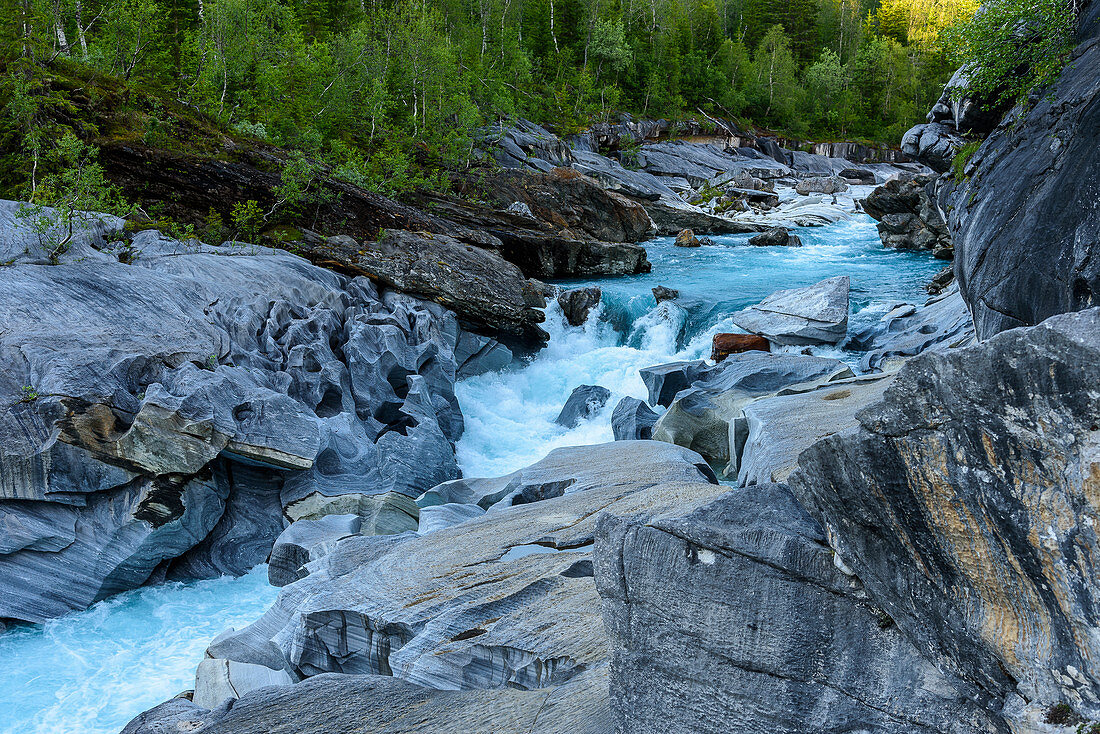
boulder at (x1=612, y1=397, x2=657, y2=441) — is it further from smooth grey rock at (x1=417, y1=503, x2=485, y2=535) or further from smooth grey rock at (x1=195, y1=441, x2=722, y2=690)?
smooth grey rock at (x1=195, y1=441, x2=722, y2=690)

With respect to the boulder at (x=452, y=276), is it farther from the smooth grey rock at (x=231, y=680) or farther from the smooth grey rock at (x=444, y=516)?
the smooth grey rock at (x=231, y=680)

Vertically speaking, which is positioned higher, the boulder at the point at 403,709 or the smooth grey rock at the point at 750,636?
the smooth grey rock at the point at 750,636

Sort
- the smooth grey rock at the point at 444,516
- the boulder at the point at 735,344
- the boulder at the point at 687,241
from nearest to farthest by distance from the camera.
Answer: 1. the smooth grey rock at the point at 444,516
2. the boulder at the point at 735,344
3. the boulder at the point at 687,241

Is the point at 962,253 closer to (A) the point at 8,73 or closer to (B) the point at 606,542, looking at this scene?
(B) the point at 606,542

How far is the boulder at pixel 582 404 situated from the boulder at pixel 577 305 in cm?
606

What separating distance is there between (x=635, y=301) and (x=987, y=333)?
1551 centimetres

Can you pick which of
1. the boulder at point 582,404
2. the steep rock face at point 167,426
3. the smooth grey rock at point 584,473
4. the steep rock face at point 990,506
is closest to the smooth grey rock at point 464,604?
the smooth grey rock at point 584,473

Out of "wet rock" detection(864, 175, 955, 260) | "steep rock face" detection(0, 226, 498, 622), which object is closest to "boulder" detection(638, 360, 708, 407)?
"steep rock face" detection(0, 226, 498, 622)

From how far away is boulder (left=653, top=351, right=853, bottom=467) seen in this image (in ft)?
50.5

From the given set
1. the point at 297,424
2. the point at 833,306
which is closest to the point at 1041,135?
the point at 833,306

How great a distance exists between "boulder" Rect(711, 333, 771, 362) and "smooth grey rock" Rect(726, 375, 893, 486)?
23.3 ft

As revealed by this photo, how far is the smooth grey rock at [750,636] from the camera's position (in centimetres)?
488

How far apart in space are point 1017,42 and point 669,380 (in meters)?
10.9

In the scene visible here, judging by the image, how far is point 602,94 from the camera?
74.1 metres
